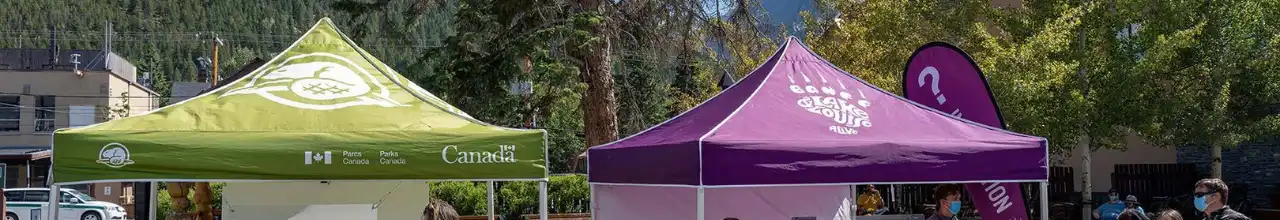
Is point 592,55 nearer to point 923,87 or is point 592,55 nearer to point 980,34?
point 980,34

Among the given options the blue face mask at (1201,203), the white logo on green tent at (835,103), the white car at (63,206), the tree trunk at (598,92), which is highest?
the tree trunk at (598,92)

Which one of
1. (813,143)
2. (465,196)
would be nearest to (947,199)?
(813,143)

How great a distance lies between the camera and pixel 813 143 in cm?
930

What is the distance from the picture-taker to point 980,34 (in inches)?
731

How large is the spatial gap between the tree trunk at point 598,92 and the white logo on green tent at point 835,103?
29.7 feet

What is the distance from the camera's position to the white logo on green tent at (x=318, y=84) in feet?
30.1

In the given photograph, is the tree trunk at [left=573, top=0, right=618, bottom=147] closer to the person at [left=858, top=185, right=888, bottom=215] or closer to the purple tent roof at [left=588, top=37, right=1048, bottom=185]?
the person at [left=858, top=185, right=888, bottom=215]

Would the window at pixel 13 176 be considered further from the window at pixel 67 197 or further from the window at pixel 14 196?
the window at pixel 14 196

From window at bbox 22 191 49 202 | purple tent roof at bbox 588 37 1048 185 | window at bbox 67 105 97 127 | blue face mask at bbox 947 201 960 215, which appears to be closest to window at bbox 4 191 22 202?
window at bbox 22 191 49 202

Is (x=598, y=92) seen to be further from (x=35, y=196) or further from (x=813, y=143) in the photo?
(x=35, y=196)

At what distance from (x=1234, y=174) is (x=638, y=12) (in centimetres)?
1263

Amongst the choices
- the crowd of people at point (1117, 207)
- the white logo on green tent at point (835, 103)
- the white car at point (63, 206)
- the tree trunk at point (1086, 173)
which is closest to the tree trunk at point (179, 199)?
the crowd of people at point (1117, 207)

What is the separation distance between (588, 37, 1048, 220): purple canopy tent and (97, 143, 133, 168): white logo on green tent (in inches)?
154

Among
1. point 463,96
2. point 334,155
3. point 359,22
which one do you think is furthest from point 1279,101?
point 334,155
